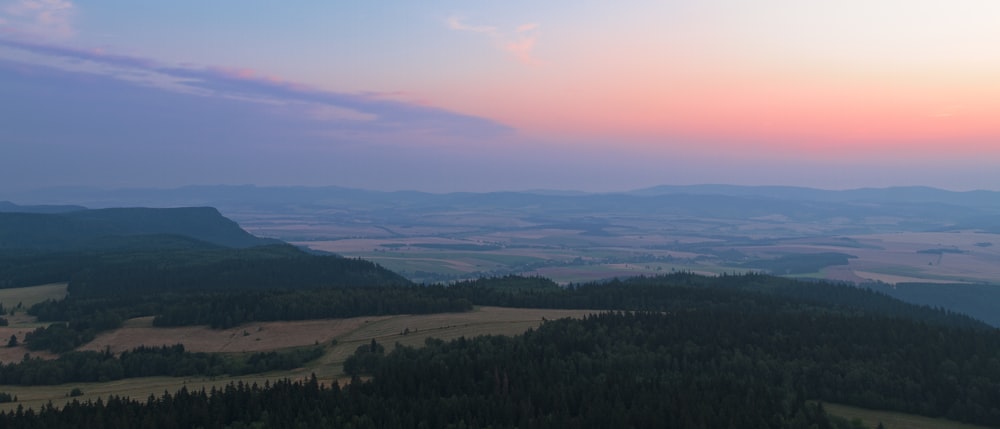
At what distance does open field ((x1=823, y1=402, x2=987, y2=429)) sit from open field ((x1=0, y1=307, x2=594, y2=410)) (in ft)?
162

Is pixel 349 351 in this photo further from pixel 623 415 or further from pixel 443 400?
pixel 623 415

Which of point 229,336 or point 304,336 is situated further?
point 229,336

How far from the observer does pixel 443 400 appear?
240 ft

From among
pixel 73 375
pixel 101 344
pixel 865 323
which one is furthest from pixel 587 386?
pixel 101 344

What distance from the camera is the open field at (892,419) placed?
73250 millimetres

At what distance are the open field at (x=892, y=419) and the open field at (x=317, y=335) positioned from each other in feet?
162

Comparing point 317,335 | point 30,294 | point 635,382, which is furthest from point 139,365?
point 30,294

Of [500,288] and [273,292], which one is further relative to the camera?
[500,288]

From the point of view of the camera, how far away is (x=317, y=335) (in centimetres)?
12425

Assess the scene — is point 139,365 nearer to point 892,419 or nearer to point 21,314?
point 21,314

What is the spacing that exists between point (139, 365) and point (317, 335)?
27375mm

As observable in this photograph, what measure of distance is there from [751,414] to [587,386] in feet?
57.4

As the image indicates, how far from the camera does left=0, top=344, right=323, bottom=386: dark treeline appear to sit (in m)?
102

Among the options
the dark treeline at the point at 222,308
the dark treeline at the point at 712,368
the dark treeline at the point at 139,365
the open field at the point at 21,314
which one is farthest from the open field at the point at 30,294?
the dark treeline at the point at 712,368
